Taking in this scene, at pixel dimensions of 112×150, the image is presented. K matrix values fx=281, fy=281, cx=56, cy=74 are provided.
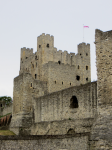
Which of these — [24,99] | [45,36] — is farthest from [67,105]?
[45,36]

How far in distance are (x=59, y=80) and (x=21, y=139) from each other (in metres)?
21.1

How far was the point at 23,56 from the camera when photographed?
153 ft

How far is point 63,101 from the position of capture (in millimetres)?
25531

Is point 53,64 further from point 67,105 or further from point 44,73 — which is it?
point 67,105

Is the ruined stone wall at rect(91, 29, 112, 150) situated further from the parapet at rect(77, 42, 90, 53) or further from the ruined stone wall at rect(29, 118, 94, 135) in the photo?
the parapet at rect(77, 42, 90, 53)

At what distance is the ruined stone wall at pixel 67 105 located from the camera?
74.0 feet

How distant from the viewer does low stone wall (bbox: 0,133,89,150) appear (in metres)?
17.2

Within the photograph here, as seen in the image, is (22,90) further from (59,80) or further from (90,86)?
(90,86)

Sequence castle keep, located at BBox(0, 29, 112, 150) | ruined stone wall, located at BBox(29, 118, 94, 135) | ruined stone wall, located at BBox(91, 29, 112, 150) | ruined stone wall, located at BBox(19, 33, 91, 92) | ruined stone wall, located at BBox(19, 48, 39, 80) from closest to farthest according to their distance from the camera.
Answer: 1. ruined stone wall, located at BBox(91, 29, 112, 150)
2. castle keep, located at BBox(0, 29, 112, 150)
3. ruined stone wall, located at BBox(29, 118, 94, 135)
4. ruined stone wall, located at BBox(19, 33, 91, 92)
5. ruined stone wall, located at BBox(19, 48, 39, 80)

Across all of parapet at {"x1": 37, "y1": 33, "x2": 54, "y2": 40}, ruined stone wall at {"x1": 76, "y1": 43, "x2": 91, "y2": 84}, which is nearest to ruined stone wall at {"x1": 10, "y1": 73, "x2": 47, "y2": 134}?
parapet at {"x1": 37, "y1": 33, "x2": 54, "y2": 40}

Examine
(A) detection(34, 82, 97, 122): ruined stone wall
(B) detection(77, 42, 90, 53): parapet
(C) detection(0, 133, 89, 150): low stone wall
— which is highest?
(B) detection(77, 42, 90, 53): parapet

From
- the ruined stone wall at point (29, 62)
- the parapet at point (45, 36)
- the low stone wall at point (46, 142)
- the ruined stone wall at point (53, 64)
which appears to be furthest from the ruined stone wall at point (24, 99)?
the low stone wall at point (46, 142)

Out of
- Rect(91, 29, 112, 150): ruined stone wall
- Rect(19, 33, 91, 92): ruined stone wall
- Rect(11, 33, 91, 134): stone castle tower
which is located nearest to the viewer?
Rect(91, 29, 112, 150): ruined stone wall

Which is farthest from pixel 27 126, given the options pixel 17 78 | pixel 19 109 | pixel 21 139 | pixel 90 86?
pixel 21 139
